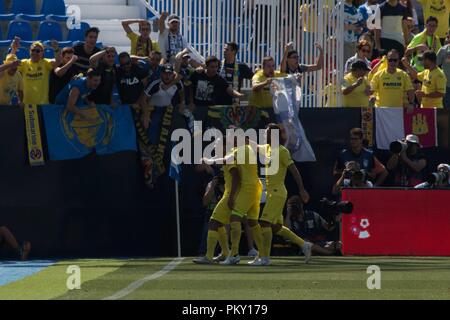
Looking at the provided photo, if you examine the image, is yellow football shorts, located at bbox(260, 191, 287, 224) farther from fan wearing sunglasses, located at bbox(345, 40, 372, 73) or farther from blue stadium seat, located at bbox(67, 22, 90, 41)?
blue stadium seat, located at bbox(67, 22, 90, 41)

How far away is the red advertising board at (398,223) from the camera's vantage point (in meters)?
23.5

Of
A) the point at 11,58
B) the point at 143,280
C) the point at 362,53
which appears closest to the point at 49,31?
the point at 11,58

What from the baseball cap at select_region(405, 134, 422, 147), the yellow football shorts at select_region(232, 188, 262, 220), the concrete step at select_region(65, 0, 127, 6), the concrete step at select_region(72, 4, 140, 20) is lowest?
the yellow football shorts at select_region(232, 188, 262, 220)

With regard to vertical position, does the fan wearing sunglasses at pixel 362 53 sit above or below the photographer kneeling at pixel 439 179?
above

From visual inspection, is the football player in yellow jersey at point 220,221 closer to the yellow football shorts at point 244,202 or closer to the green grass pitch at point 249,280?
the yellow football shorts at point 244,202

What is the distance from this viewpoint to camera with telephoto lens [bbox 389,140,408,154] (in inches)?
952

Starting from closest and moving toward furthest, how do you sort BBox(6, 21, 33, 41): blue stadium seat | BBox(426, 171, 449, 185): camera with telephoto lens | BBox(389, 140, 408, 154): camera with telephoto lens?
BBox(426, 171, 449, 185): camera with telephoto lens, BBox(389, 140, 408, 154): camera with telephoto lens, BBox(6, 21, 33, 41): blue stadium seat

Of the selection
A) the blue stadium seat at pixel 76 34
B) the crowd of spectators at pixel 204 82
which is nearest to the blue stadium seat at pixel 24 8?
the blue stadium seat at pixel 76 34

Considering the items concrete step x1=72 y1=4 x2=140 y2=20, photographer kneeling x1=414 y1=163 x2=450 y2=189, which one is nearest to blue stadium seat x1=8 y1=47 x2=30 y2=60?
concrete step x1=72 y1=4 x2=140 y2=20

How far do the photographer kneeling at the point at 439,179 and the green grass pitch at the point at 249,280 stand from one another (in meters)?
1.52

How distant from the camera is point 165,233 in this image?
24.9 metres

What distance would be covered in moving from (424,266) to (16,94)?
7780mm

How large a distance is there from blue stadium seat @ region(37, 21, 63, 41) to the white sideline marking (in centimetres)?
641
